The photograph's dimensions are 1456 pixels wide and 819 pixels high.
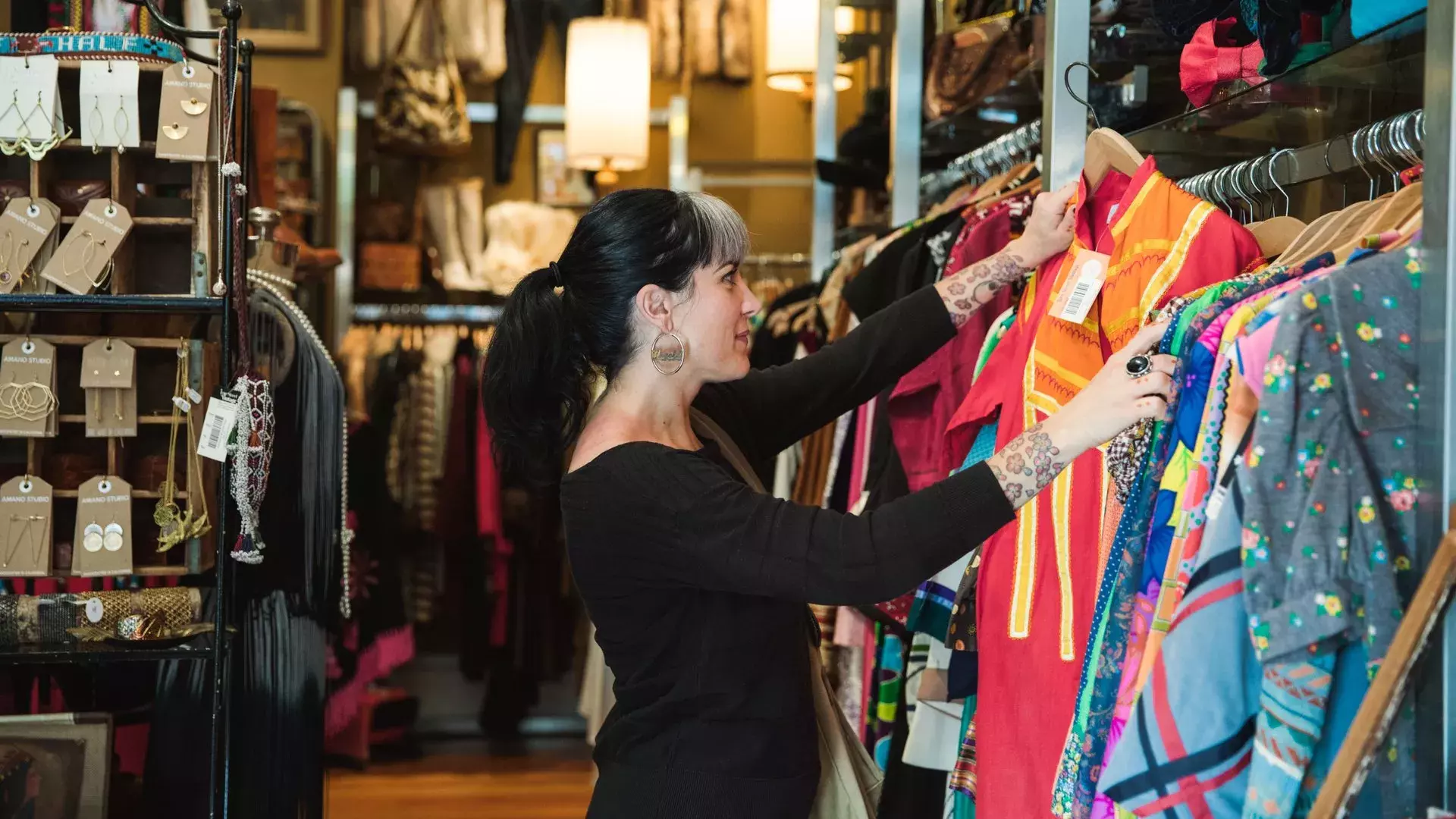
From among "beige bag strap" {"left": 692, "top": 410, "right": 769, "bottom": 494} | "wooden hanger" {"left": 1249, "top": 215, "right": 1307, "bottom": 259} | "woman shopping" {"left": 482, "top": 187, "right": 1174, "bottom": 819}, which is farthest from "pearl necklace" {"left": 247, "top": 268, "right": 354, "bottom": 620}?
"wooden hanger" {"left": 1249, "top": 215, "right": 1307, "bottom": 259}

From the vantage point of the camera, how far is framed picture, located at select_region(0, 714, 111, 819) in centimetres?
229

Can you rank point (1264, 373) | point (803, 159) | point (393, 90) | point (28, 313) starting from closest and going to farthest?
point (1264, 373), point (28, 313), point (393, 90), point (803, 159)

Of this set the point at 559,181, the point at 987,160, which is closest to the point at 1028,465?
the point at 987,160

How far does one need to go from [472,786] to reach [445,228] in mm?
2101

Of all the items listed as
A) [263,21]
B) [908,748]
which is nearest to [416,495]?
[263,21]

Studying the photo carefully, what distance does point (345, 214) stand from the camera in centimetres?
503

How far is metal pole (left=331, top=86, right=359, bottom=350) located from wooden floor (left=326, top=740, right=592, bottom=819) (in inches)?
61.0

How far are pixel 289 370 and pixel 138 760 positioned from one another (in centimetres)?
80

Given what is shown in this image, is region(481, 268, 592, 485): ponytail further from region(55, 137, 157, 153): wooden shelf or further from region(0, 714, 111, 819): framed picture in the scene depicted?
region(0, 714, 111, 819): framed picture

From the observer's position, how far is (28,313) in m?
2.43

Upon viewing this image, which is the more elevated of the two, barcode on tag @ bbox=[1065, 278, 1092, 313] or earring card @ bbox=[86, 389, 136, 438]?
barcode on tag @ bbox=[1065, 278, 1092, 313]

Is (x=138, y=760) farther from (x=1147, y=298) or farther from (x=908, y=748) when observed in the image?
(x=1147, y=298)

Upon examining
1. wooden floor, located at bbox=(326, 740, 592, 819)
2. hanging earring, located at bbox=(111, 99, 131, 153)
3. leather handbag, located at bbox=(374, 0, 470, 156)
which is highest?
leather handbag, located at bbox=(374, 0, 470, 156)

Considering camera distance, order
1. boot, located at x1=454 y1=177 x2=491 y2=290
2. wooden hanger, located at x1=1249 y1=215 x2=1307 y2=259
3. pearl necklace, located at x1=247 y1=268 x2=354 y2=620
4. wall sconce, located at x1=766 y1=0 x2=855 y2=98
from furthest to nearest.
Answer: boot, located at x1=454 y1=177 x2=491 y2=290 < wall sconce, located at x1=766 y1=0 x2=855 y2=98 < pearl necklace, located at x1=247 y1=268 x2=354 y2=620 < wooden hanger, located at x1=1249 y1=215 x2=1307 y2=259
